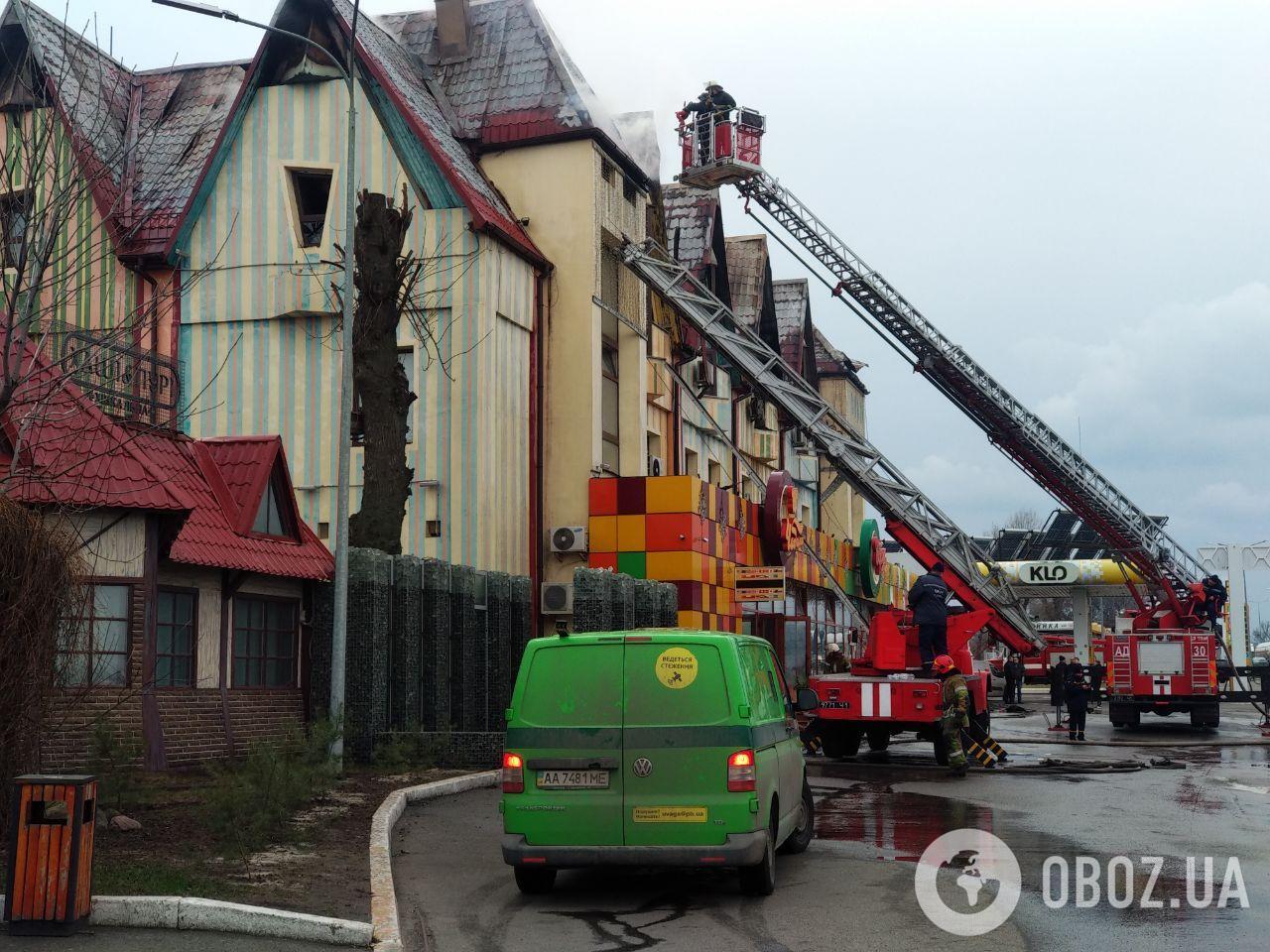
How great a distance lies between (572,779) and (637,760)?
0.46 metres

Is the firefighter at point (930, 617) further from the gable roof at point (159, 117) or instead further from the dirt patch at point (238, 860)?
the gable roof at point (159, 117)

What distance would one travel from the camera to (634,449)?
3186 cm

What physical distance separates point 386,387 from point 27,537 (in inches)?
386

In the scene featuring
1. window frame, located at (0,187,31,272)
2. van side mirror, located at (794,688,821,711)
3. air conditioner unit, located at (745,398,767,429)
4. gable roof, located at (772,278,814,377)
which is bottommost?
van side mirror, located at (794,688,821,711)

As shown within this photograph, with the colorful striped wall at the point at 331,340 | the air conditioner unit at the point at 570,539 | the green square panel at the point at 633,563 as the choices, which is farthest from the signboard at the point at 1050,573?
the colorful striped wall at the point at 331,340

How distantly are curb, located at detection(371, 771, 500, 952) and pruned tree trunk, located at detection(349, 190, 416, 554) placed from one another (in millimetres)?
3896

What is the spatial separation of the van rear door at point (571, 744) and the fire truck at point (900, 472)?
15.4m

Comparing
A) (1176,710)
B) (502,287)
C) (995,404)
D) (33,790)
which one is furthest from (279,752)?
(1176,710)

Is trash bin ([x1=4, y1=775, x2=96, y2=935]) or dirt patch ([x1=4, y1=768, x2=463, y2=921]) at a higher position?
trash bin ([x1=4, y1=775, x2=96, y2=935])

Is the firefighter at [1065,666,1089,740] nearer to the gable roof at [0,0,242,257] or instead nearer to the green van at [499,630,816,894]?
the gable roof at [0,0,242,257]

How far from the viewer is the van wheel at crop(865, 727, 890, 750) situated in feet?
76.2

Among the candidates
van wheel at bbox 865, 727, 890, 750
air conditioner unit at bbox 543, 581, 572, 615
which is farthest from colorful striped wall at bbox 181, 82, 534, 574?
van wheel at bbox 865, 727, 890, 750

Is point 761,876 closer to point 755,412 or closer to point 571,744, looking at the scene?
point 571,744

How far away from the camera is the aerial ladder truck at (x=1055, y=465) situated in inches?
1251
